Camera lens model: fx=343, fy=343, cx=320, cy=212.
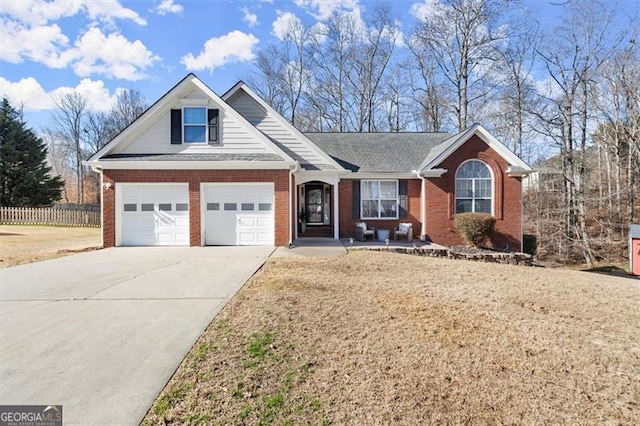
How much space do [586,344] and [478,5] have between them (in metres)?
27.9

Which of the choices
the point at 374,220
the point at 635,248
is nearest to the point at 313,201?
the point at 374,220

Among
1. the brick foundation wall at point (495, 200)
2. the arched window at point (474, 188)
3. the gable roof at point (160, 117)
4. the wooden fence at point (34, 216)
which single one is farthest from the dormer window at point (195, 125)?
the wooden fence at point (34, 216)

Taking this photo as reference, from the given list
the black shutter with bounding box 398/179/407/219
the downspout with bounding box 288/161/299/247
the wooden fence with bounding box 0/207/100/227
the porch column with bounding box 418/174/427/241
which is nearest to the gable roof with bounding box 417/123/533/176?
the porch column with bounding box 418/174/427/241

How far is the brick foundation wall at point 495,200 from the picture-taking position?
1505 cm

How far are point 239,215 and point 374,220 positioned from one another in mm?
6165

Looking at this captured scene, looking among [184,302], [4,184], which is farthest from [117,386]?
[4,184]

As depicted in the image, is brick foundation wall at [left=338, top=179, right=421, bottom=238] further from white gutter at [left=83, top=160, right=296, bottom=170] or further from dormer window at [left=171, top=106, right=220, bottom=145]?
dormer window at [left=171, top=106, right=220, bottom=145]

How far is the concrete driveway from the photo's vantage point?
3186mm

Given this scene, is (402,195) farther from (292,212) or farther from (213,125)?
(213,125)

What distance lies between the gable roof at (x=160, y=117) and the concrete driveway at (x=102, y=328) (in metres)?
4.85

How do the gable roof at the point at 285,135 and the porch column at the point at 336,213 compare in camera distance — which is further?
the porch column at the point at 336,213

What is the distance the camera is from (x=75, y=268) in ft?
29.5

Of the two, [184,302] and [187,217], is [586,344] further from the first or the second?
[187,217]

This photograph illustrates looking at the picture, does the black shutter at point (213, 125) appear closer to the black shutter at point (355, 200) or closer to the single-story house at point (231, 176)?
the single-story house at point (231, 176)
